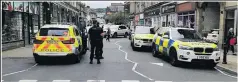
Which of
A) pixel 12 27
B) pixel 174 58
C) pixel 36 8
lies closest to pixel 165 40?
pixel 174 58

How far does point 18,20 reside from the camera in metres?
22.1

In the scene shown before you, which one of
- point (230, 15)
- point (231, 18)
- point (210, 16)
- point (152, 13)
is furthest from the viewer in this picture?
point (152, 13)

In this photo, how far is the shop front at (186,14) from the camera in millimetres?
28147

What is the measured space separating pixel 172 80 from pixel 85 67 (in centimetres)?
354

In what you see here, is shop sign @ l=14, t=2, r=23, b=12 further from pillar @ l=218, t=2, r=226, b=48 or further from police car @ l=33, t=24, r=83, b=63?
pillar @ l=218, t=2, r=226, b=48

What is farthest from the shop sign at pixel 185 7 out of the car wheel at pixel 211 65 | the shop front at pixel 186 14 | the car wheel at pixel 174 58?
the car wheel at pixel 174 58

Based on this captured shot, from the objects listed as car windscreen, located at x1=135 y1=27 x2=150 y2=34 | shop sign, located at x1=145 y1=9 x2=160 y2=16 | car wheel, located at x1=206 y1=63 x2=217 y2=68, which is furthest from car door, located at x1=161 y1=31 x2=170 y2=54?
shop sign, located at x1=145 y1=9 x2=160 y2=16

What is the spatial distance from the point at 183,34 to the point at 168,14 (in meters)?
24.2

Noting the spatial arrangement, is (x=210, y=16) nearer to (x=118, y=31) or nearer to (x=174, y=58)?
(x=118, y=31)

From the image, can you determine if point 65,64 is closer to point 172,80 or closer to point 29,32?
point 172,80

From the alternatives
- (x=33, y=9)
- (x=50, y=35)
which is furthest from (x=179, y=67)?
(x=33, y=9)

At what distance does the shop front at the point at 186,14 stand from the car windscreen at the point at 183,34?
13696 millimetres

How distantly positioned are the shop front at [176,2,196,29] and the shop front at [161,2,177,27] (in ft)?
5.37

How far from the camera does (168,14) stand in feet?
124
